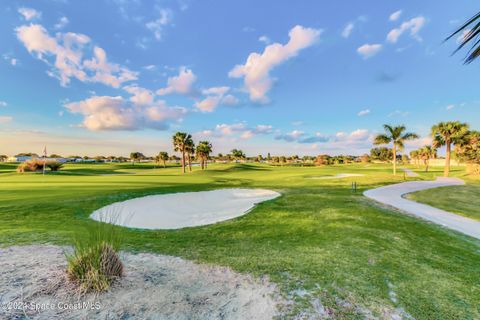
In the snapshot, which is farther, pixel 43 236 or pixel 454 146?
pixel 454 146

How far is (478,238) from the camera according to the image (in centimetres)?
671

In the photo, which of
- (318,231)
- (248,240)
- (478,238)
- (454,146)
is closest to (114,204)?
(248,240)

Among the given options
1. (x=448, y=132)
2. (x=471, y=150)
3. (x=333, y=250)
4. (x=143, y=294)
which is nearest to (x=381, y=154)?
(x=471, y=150)

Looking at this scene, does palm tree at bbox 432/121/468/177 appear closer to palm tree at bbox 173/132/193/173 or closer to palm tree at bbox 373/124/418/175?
palm tree at bbox 373/124/418/175

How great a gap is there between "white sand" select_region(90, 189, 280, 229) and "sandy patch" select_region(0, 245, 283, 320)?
3665 millimetres

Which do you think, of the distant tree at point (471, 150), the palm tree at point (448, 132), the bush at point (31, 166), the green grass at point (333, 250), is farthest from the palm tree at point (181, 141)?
the distant tree at point (471, 150)

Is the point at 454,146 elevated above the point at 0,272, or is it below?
above

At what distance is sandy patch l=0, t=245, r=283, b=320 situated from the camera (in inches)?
117

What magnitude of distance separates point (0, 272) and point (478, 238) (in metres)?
12.4

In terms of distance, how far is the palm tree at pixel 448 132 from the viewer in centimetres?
2938

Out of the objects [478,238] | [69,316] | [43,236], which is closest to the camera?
[69,316]

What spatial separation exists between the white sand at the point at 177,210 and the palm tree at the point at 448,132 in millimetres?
31953

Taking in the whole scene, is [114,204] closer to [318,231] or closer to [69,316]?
[69,316]

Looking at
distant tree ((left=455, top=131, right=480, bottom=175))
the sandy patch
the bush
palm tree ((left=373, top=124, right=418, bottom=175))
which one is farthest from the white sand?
the bush
